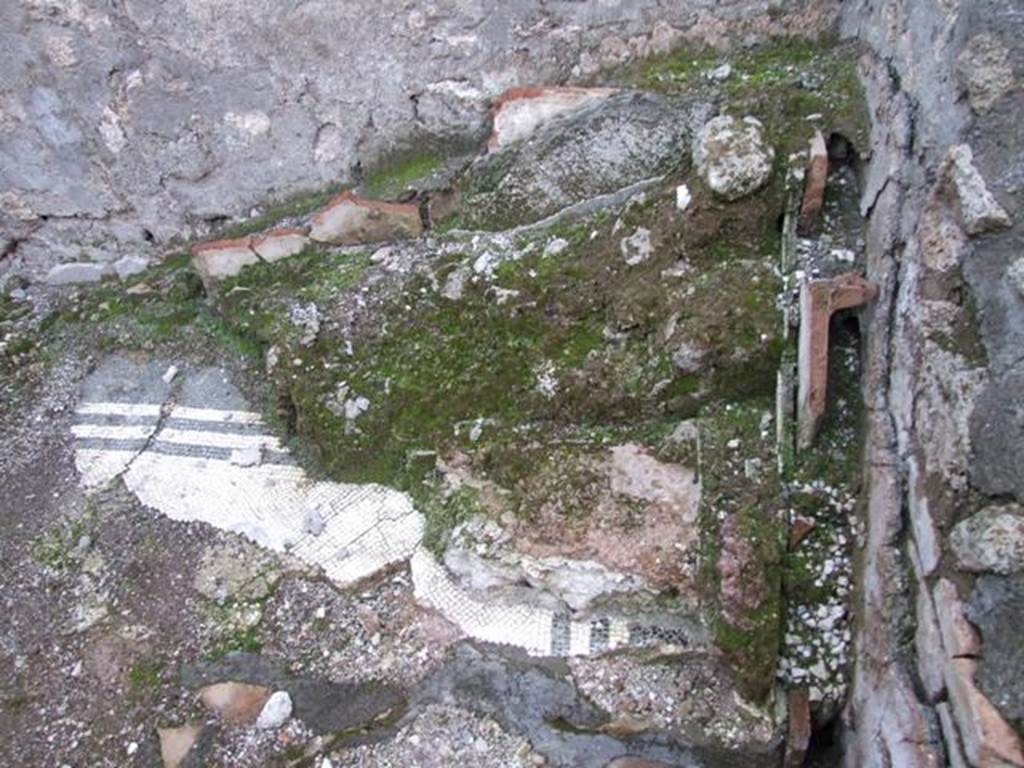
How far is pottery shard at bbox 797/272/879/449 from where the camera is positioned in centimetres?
241

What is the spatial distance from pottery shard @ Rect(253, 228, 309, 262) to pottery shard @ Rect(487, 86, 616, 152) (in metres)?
0.84

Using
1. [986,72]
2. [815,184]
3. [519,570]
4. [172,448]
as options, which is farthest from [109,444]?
[986,72]

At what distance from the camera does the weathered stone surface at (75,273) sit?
3820 mm

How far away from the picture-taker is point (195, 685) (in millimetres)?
2650

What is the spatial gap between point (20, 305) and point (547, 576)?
262cm

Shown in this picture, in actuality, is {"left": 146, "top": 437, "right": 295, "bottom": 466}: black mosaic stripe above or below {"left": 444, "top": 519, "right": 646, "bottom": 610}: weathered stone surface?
above

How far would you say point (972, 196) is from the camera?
1965mm

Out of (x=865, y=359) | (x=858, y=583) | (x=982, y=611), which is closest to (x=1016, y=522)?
(x=982, y=611)

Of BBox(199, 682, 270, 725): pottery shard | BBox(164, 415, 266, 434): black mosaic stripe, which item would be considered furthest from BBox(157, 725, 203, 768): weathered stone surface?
BBox(164, 415, 266, 434): black mosaic stripe

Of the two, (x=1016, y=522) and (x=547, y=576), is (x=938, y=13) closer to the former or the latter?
Result: (x=1016, y=522)

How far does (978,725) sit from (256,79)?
315cm

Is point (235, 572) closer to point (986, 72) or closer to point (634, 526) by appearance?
point (634, 526)

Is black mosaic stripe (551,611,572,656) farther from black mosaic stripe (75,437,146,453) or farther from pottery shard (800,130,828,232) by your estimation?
black mosaic stripe (75,437,146,453)

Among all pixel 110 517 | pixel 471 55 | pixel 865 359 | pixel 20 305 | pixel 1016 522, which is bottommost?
pixel 1016 522
